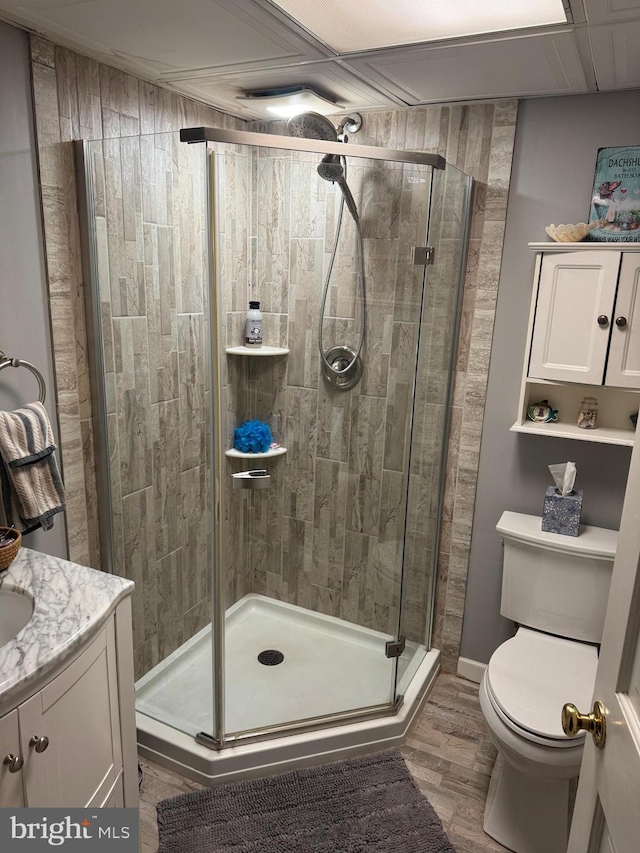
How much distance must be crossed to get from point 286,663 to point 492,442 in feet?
3.96

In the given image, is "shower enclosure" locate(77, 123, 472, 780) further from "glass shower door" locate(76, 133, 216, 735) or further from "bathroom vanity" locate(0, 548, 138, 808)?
"bathroom vanity" locate(0, 548, 138, 808)

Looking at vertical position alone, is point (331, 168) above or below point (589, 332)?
above

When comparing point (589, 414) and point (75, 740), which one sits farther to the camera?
point (589, 414)

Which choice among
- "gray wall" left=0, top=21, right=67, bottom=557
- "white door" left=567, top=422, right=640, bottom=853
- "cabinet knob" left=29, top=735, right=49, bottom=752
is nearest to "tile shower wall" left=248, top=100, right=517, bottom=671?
"gray wall" left=0, top=21, right=67, bottom=557

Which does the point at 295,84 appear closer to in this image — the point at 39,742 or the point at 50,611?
the point at 50,611

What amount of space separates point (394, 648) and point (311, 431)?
891 mm

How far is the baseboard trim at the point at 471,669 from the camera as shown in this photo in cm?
252

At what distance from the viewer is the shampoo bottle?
1.99 meters

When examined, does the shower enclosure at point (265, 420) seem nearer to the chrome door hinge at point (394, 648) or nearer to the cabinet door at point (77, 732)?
the chrome door hinge at point (394, 648)

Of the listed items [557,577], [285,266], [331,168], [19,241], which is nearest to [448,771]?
[557,577]

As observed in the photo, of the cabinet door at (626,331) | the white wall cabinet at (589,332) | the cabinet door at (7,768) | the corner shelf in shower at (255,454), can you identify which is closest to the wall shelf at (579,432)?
the white wall cabinet at (589,332)

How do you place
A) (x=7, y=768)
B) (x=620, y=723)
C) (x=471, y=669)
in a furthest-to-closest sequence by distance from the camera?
1. (x=471, y=669)
2. (x=7, y=768)
3. (x=620, y=723)

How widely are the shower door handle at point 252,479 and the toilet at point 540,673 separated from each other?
888 millimetres

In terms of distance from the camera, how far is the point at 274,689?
7.25ft
